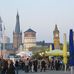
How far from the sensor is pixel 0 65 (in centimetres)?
2089

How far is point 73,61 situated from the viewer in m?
Result: 16.6

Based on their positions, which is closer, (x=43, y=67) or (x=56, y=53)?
(x=43, y=67)

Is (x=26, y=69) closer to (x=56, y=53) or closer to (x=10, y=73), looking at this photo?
(x=56, y=53)

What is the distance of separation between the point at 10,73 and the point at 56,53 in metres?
21.4

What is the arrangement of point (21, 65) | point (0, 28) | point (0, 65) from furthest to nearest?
point (0, 28)
point (21, 65)
point (0, 65)

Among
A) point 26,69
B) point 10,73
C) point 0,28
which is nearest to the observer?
point 10,73

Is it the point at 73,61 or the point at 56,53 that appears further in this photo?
the point at 56,53

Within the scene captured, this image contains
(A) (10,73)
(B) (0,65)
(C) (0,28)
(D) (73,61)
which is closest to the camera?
(D) (73,61)

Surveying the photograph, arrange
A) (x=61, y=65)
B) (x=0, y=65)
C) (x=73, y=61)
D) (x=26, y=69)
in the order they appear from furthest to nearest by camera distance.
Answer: (x=61, y=65)
(x=26, y=69)
(x=0, y=65)
(x=73, y=61)

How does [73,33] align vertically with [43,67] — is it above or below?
above

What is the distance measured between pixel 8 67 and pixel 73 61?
12.4 feet

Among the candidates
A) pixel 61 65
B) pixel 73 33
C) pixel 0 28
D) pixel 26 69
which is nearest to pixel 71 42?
pixel 73 33

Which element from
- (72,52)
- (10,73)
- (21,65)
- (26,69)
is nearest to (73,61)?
(72,52)

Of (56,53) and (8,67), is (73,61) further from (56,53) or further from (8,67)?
(56,53)
